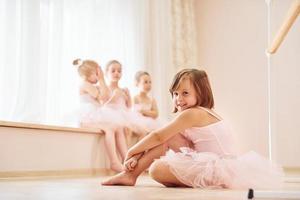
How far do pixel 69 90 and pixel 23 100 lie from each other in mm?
574

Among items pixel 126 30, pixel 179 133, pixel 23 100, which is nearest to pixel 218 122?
pixel 179 133

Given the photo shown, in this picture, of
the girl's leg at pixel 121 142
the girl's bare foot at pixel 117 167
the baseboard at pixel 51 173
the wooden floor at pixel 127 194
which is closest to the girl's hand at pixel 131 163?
the wooden floor at pixel 127 194

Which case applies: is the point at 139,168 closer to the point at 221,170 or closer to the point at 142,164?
the point at 142,164

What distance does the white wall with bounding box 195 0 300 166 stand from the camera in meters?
4.59

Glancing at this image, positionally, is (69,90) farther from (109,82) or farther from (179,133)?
(179,133)

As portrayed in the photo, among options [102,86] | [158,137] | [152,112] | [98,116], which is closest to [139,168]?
[158,137]

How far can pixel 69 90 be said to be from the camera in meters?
3.62

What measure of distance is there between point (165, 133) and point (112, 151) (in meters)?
1.66

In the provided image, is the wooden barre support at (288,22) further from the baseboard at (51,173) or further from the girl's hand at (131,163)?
the baseboard at (51,173)

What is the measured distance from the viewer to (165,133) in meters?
1.93

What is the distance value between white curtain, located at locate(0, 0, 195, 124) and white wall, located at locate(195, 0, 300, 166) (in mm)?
386

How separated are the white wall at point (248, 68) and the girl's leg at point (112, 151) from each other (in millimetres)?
1542

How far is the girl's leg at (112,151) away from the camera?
3.49 meters

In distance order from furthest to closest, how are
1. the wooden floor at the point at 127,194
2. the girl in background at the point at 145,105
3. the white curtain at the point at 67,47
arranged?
the girl in background at the point at 145,105
the white curtain at the point at 67,47
the wooden floor at the point at 127,194
